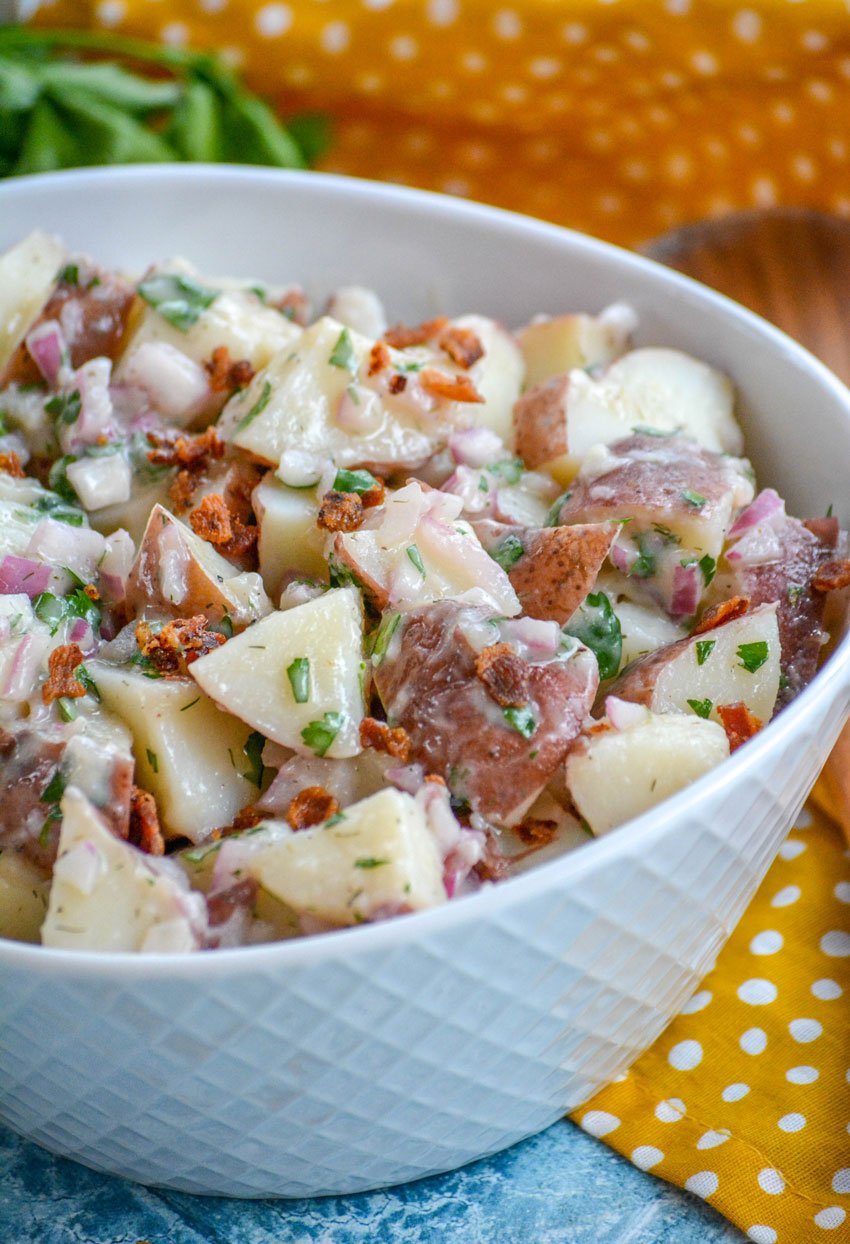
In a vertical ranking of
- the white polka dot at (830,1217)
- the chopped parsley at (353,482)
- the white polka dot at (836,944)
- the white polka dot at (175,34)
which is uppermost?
the white polka dot at (175,34)

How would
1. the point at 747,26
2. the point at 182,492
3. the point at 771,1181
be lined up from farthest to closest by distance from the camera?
the point at 747,26
the point at 182,492
the point at 771,1181

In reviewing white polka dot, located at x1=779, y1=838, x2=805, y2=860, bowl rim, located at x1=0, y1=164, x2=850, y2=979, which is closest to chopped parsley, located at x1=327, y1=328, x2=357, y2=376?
bowl rim, located at x1=0, y1=164, x2=850, y2=979

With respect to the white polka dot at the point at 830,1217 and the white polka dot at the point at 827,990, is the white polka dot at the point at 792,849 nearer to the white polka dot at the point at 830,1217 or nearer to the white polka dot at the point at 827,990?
the white polka dot at the point at 827,990

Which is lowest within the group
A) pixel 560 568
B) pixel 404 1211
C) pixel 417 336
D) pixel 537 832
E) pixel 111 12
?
pixel 404 1211

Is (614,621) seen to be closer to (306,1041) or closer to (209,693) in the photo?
(209,693)

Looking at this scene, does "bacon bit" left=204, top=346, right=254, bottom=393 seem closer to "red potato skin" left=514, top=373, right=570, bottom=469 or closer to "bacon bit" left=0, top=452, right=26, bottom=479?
"bacon bit" left=0, top=452, right=26, bottom=479

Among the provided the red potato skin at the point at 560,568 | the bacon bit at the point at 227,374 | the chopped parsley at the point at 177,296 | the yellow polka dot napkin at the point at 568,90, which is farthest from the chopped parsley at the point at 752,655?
the yellow polka dot napkin at the point at 568,90

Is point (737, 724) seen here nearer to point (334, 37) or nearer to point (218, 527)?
point (218, 527)

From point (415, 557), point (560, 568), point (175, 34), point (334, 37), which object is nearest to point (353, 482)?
point (415, 557)
